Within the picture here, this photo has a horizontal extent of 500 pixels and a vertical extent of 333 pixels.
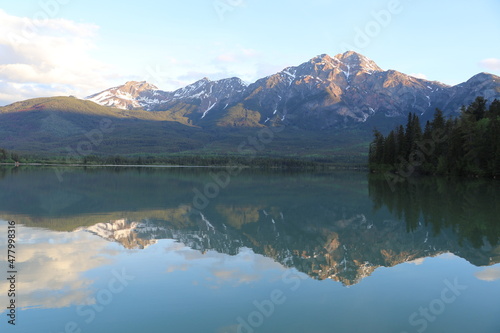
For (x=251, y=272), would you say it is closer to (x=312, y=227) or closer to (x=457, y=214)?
(x=312, y=227)

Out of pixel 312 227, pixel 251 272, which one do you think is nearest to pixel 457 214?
pixel 312 227

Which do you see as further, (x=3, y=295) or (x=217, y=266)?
(x=217, y=266)

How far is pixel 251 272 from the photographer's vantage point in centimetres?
1445

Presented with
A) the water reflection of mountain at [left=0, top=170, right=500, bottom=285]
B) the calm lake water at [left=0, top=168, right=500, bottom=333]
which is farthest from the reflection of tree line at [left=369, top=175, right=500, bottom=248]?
the calm lake water at [left=0, top=168, right=500, bottom=333]

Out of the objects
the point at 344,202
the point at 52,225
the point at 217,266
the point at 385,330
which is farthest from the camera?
the point at 344,202

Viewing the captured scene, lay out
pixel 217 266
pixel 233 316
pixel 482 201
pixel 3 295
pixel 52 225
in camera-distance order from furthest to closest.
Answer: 1. pixel 482 201
2. pixel 52 225
3. pixel 217 266
4. pixel 3 295
5. pixel 233 316

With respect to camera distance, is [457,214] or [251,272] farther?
[457,214]

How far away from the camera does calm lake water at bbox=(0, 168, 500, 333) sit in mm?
9977

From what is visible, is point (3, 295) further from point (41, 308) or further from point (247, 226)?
point (247, 226)

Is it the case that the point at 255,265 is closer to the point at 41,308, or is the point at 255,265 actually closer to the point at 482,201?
the point at 41,308

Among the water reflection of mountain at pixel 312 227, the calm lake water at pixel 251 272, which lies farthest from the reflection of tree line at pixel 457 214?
the calm lake water at pixel 251 272

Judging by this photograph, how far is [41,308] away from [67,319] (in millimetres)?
1137

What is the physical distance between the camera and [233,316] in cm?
1021

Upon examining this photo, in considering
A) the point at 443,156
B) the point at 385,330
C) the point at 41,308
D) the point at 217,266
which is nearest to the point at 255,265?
the point at 217,266
